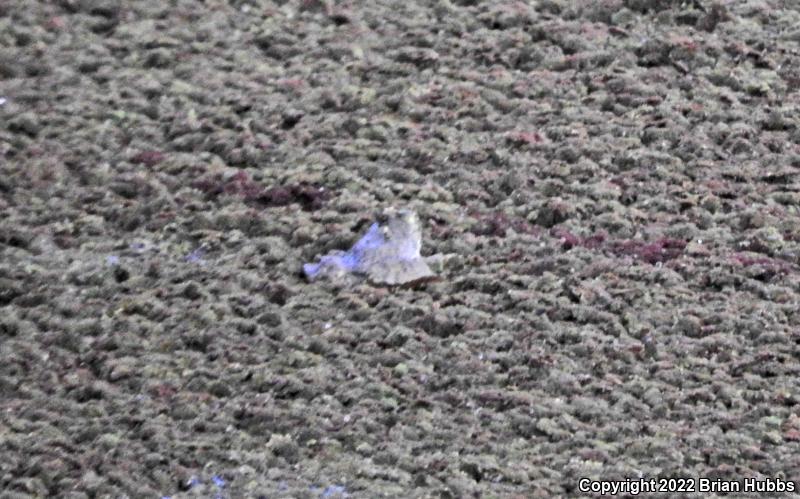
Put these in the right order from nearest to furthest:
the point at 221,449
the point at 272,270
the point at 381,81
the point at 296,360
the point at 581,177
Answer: the point at 221,449 < the point at 296,360 < the point at 272,270 < the point at 581,177 < the point at 381,81

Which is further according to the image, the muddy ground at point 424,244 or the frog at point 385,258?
the frog at point 385,258

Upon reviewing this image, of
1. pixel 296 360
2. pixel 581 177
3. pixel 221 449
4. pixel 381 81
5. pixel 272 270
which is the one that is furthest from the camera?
pixel 381 81

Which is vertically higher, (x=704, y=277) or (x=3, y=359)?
(x=704, y=277)

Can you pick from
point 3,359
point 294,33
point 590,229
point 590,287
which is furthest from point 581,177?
point 3,359

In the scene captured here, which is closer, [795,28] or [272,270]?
[272,270]

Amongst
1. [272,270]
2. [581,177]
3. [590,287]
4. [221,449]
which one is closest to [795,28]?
[581,177]

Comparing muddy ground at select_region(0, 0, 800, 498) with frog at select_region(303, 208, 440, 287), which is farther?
frog at select_region(303, 208, 440, 287)

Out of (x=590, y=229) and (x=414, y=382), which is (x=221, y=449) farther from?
(x=590, y=229)
